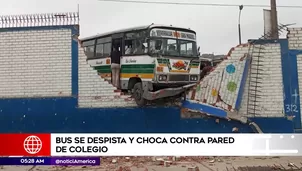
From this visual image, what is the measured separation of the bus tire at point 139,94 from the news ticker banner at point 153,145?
1083 mm

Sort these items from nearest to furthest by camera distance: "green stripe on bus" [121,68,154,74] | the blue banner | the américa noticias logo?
the blue banner → the américa noticias logo → "green stripe on bus" [121,68,154,74]

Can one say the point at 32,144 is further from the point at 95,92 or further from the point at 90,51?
the point at 90,51

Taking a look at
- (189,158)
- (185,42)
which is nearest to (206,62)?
(185,42)

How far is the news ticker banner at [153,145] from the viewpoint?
280 inches

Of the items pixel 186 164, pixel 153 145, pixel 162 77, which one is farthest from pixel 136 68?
pixel 186 164

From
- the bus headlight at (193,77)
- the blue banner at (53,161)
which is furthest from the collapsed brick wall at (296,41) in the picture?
the blue banner at (53,161)

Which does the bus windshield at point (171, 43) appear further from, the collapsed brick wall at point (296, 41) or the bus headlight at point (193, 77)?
the collapsed brick wall at point (296, 41)

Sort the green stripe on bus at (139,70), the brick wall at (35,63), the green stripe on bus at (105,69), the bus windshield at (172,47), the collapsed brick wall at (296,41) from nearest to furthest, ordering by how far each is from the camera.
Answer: the collapsed brick wall at (296,41) < the brick wall at (35,63) < the green stripe on bus at (139,70) < the bus windshield at (172,47) < the green stripe on bus at (105,69)

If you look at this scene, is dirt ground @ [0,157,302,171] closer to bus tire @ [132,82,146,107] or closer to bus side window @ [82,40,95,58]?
bus tire @ [132,82,146,107]

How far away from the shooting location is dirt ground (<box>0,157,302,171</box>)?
705cm

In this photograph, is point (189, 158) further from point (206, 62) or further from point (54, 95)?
point (206, 62)

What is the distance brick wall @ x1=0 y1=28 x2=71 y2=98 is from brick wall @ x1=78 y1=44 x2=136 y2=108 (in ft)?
1.11

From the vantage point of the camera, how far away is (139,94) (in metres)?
9.37

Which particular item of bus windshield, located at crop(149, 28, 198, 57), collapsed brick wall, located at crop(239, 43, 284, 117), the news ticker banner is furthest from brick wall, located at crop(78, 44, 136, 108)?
collapsed brick wall, located at crop(239, 43, 284, 117)
